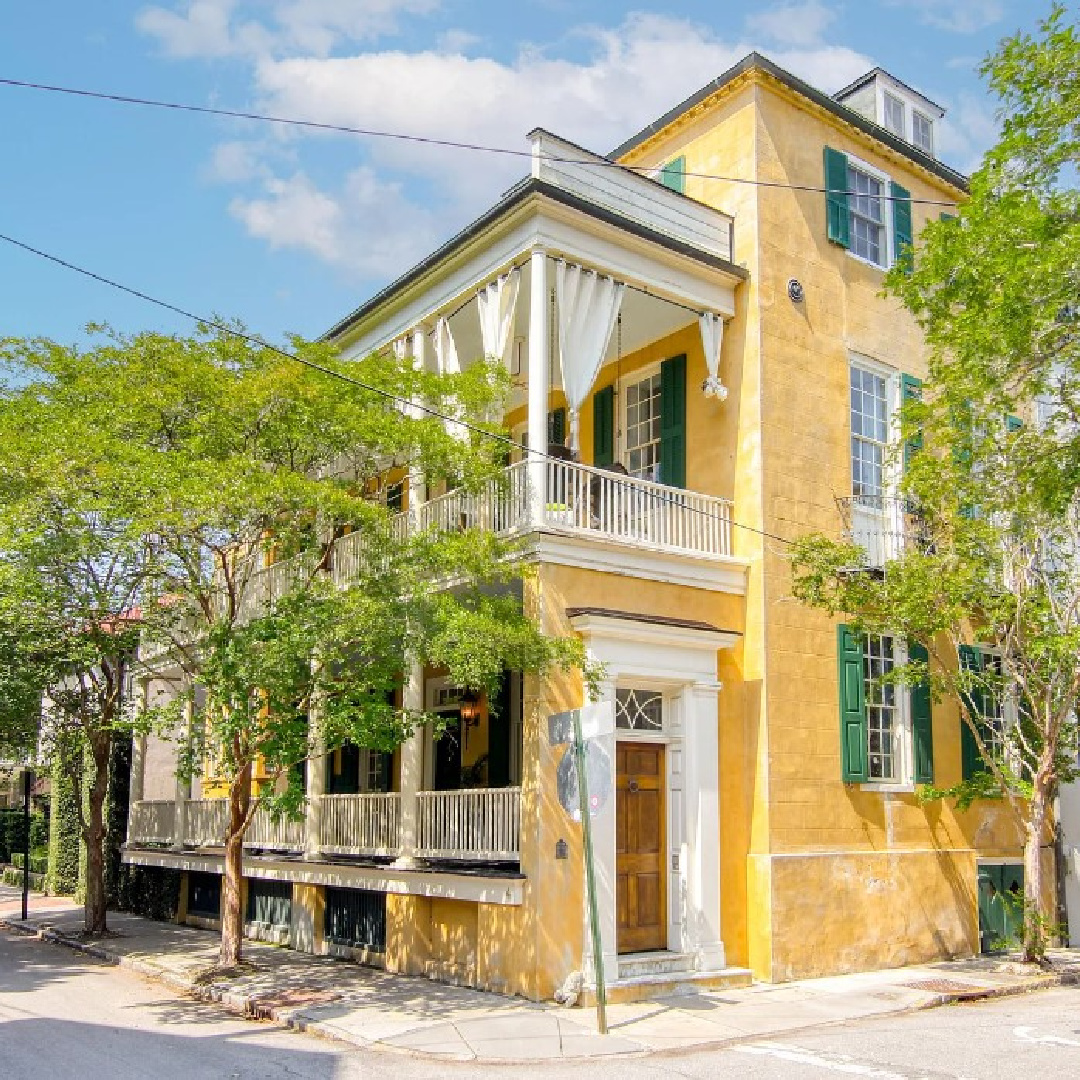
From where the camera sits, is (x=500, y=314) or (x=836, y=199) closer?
(x=500, y=314)

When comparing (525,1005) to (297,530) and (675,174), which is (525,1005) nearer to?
(297,530)

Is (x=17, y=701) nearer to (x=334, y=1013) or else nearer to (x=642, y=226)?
(x=334, y=1013)

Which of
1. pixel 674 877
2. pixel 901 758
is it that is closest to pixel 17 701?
pixel 674 877

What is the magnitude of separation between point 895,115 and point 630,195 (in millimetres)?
6455

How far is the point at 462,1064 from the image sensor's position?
9.29 meters

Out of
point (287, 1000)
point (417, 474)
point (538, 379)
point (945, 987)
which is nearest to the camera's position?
point (287, 1000)

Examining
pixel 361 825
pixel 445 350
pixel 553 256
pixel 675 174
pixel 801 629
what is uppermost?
pixel 675 174

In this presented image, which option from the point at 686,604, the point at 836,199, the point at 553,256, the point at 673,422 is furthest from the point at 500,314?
the point at 836,199

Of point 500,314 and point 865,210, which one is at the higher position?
point 865,210

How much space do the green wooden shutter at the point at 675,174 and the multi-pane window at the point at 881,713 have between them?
6.57 metres

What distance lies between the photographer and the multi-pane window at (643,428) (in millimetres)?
15797

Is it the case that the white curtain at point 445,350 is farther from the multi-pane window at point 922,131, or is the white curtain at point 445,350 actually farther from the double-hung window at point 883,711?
the multi-pane window at point 922,131

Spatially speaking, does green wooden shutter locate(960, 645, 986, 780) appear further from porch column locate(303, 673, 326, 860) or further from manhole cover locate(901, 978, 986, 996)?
porch column locate(303, 673, 326, 860)

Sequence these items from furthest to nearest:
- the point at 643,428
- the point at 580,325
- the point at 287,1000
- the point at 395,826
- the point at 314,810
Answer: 1. the point at 643,428
2. the point at 314,810
3. the point at 395,826
4. the point at 580,325
5. the point at 287,1000
